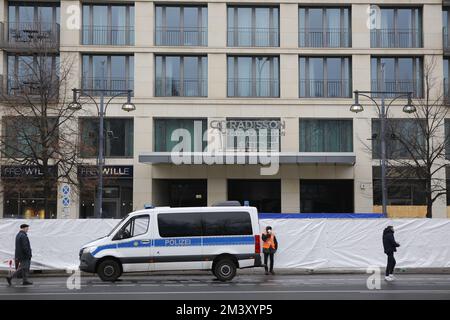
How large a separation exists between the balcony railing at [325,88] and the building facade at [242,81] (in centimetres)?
9

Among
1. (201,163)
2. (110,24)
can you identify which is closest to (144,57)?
(110,24)

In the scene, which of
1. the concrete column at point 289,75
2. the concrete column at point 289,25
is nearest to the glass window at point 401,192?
the concrete column at point 289,75

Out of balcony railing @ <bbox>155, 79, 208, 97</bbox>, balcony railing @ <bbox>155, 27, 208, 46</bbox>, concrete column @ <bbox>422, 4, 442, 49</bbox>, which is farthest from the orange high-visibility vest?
concrete column @ <bbox>422, 4, 442, 49</bbox>

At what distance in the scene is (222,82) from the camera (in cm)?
3934

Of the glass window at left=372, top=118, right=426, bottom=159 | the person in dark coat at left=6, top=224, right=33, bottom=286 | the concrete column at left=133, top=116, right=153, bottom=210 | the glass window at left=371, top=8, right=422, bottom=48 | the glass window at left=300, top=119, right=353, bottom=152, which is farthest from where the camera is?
the glass window at left=371, top=8, right=422, bottom=48

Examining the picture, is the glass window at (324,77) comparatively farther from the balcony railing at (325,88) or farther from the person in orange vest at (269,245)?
the person in orange vest at (269,245)

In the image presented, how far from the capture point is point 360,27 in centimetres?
3953

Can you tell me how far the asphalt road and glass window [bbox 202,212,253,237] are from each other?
1.51 metres

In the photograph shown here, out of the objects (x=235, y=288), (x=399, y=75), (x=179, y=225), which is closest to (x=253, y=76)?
(x=399, y=75)

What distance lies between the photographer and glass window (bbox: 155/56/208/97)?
3959cm

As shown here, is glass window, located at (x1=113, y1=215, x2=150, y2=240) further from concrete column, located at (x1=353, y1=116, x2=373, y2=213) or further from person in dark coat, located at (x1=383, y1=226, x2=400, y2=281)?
concrete column, located at (x1=353, y1=116, x2=373, y2=213)

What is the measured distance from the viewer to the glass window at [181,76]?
3959 cm

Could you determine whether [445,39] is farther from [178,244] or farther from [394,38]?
[178,244]
